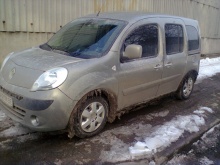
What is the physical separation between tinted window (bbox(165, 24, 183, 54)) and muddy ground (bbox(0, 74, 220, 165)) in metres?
1.28

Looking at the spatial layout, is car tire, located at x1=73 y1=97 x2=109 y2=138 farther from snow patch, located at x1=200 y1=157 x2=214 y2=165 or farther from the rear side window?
the rear side window

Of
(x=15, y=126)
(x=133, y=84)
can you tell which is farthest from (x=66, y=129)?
(x=133, y=84)

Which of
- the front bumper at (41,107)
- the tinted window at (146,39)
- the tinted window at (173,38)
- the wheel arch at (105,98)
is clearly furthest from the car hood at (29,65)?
the tinted window at (173,38)

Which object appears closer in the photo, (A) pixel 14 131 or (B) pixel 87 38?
(A) pixel 14 131

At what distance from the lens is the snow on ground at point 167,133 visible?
146 inches

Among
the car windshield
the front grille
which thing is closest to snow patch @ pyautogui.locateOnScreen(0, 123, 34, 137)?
the front grille

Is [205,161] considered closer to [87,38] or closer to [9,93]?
[87,38]

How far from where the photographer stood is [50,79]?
346cm

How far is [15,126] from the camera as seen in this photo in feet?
13.9

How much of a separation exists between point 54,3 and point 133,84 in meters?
4.05

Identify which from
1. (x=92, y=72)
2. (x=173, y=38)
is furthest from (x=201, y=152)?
(x=173, y=38)

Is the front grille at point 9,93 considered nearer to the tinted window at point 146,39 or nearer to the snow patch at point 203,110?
the tinted window at point 146,39

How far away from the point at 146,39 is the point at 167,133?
159 centimetres

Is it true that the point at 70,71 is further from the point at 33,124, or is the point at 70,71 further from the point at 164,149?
the point at 164,149
